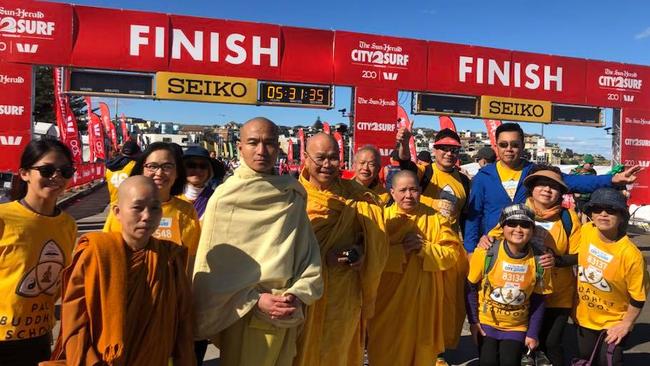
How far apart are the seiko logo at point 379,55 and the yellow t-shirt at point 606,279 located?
6.67 m

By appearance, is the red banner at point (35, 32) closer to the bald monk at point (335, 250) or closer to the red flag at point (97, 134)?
the bald monk at point (335, 250)

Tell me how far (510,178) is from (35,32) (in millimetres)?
7722

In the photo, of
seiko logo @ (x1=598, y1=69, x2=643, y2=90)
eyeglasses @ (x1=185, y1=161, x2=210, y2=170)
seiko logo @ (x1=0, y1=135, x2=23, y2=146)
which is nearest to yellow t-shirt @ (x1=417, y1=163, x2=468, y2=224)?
eyeglasses @ (x1=185, y1=161, x2=210, y2=170)

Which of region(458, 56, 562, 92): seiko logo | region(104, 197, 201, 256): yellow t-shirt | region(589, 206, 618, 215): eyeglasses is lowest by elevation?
region(104, 197, 201, 256): yellow t-shirt

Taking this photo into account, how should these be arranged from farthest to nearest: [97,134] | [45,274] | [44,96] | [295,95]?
[44,96] < [97,134] < [295,95] < [45,274]

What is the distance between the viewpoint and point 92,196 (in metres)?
18.7

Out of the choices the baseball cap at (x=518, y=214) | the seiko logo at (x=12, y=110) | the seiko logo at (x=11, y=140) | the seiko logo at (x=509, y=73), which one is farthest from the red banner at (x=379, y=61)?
the baseball cap at (x=518, y=214)

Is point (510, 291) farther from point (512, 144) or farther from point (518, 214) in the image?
point (512, 144)

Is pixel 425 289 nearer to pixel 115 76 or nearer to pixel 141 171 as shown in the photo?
pixel 141 171

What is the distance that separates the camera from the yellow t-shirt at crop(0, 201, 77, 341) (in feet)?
7.23

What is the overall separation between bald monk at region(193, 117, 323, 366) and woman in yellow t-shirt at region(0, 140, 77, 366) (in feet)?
2.53

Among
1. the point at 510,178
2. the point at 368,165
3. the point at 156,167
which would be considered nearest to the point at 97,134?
the point at 368,165

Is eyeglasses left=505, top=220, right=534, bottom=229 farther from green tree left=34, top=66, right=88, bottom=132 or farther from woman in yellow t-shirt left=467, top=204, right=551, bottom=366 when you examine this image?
green tree left=34, top=66, right=88, bottom=132

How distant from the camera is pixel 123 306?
1.82 m
